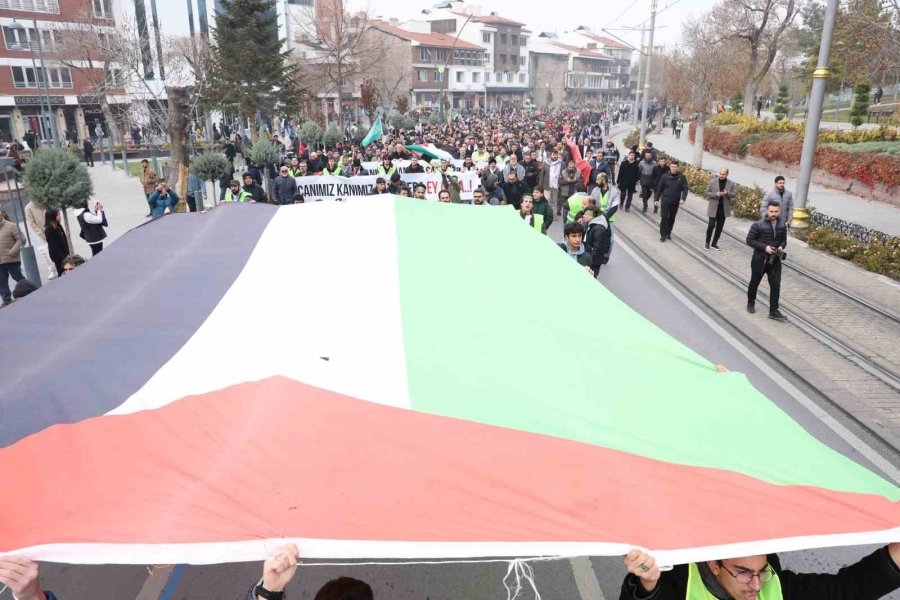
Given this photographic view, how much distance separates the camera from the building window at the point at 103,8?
4609 centimetres

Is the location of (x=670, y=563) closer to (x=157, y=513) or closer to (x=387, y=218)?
(x=157, y=513)

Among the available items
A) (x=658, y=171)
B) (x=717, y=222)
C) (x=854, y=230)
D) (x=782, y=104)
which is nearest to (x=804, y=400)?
(x=717, y=222)

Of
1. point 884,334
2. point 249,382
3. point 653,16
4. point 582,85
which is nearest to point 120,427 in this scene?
point 249,382

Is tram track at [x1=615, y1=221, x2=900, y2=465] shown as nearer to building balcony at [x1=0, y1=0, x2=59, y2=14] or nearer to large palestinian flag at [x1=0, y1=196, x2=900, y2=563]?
large palestinian flag at [x1=0, y1=196, x2=900, y2=563]

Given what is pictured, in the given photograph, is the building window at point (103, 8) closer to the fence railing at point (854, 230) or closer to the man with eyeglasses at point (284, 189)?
the man with eyeglasses at point (284, 189)

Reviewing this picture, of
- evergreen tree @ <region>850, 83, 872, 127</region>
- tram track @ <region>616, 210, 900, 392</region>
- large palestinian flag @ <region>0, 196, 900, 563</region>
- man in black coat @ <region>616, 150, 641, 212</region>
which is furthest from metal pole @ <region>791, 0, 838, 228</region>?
evergreen tree @ <region>850, 83, 872, 127</region>

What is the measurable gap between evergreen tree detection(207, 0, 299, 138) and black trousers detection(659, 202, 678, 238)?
83.1 feet

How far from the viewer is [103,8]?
46594 millimetres

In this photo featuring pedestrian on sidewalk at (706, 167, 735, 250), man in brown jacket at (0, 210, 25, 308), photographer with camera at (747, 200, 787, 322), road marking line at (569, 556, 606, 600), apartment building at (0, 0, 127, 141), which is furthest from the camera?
apartment building at (0, 0, 127, 141)

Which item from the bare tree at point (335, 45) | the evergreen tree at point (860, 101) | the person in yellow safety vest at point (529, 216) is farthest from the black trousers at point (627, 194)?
the bare tree at point (335, 45)

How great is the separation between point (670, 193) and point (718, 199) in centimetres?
105

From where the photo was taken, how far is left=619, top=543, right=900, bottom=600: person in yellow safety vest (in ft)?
8.87

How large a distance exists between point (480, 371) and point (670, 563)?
1.59 metres

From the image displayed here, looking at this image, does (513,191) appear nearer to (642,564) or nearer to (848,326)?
(848,326)
